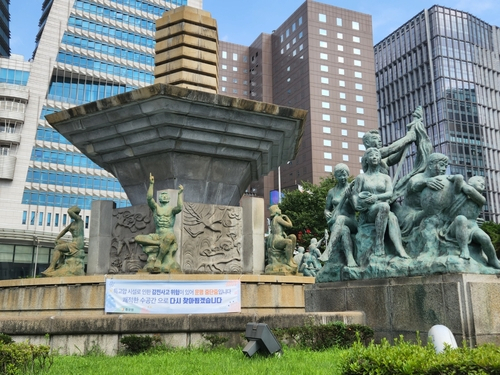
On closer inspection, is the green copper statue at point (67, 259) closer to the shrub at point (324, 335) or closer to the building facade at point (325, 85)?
the shrub at point (324, 335)

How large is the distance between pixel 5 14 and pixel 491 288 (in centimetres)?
10147

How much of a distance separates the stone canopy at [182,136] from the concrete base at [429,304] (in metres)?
6.28

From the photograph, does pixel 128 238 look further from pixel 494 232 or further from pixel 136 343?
pixel 494 232

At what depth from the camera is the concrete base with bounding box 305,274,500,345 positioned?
21.2 ft

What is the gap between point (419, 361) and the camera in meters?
4.01

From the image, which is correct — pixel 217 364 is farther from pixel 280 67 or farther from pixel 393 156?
pixel 280 67

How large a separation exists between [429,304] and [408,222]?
1658mm

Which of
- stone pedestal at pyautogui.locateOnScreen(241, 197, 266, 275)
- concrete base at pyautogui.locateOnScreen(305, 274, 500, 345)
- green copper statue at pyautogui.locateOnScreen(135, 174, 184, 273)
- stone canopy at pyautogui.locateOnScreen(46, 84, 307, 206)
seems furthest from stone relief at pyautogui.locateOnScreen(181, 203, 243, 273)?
concrete base at pyautogui.locateOnScreen(305, 274, 500, 345)

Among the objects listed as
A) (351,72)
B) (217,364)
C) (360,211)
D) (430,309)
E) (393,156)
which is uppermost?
(351,72)

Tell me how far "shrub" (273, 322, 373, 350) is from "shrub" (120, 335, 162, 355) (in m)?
2.12

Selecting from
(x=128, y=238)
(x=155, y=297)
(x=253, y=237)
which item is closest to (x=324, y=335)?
(x=155, y=297)

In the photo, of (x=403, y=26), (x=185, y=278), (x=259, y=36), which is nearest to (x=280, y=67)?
(x=259, y=36)

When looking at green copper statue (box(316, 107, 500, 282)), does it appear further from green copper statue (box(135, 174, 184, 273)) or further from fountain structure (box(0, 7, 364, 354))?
green copper statue (box(135, 174, 184, 273))

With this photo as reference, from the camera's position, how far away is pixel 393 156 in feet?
30.8
